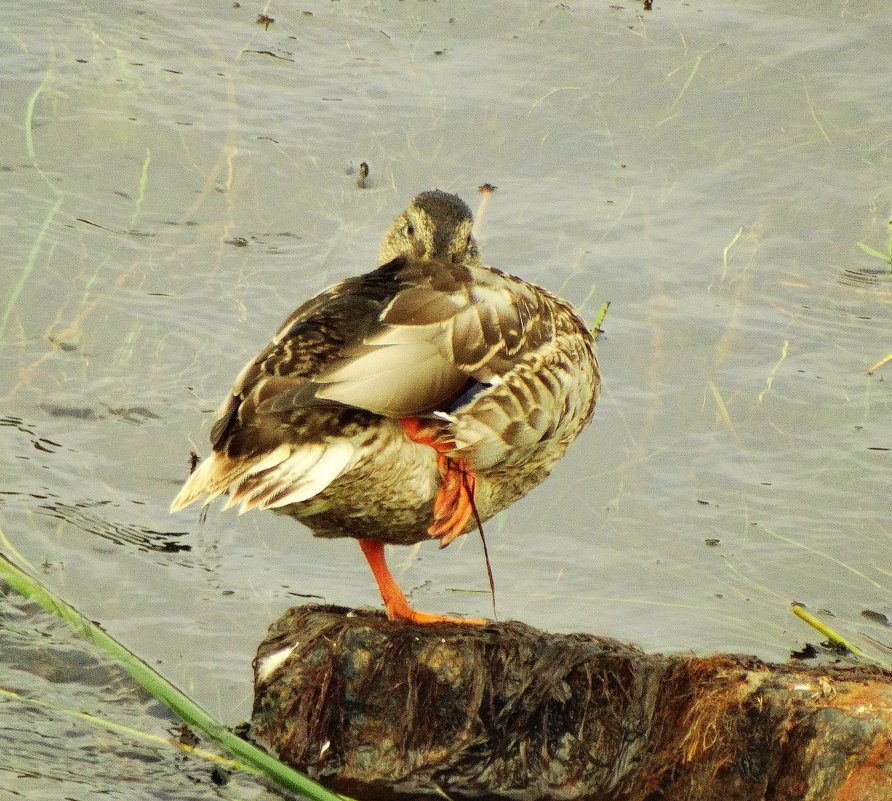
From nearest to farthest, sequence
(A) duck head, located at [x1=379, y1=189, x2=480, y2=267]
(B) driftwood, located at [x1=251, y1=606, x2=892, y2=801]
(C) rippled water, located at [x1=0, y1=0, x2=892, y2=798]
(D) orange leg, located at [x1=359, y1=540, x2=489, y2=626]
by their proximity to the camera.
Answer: (B) driftwood, located at [x1=251, y1=606, x2=892, y2=801] < (D) orange leg, located at [x1=359, y1=540, x2=489, y2=626] < (A) duck head, located at [x1=379, y1=189, x2=480, y2=267] < (C) rippled water, located at [x1=0, y1=0, x2=892, y2=798]

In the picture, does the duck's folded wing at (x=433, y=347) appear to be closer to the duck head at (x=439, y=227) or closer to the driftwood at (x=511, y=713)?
the duck head at (x=439, y=227)

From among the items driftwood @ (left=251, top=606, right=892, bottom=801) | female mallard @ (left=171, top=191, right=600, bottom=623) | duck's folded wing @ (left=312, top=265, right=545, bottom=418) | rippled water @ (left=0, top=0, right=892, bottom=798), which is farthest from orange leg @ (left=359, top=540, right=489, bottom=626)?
duck's folded wing @ (left=312, top=265, right=545, bottom=418)

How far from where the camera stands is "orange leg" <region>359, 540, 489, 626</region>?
185 inches

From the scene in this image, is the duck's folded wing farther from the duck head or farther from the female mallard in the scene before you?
the duck head

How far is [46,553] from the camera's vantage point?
18.1 feet

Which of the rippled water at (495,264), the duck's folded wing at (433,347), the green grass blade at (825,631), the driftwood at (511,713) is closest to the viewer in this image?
the duck's folded wing at (433,347)

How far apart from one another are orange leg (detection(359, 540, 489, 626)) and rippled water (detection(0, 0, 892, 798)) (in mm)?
610

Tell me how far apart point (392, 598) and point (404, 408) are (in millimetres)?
892

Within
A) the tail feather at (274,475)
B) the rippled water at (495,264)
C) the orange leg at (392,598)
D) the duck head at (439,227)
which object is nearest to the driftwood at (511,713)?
the orange leg at (392,598)

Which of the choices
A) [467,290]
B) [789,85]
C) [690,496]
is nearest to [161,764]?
[467,290]

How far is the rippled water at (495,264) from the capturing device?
5645 millimetres

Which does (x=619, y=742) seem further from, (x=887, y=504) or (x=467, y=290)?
(x=887, y=504)

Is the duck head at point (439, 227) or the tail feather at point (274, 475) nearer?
the tail feather at point (274, 475)

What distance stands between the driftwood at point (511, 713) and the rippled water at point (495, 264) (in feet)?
1.73
